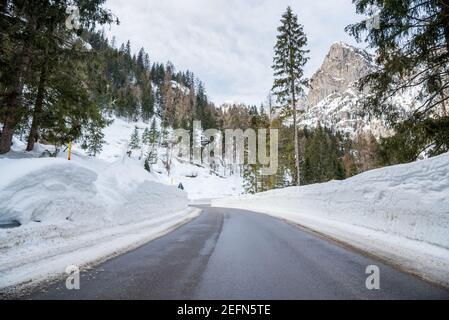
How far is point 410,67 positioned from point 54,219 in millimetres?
11662

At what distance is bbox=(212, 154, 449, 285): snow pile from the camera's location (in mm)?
5396

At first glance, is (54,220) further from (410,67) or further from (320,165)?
(320,165)

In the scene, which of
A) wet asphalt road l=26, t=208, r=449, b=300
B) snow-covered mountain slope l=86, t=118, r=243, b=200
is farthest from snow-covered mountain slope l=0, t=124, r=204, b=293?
snow-covered mountain slope l=86, t=118, r=243, b=200

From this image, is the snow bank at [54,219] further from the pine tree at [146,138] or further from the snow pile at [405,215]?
the pine tree at [146,138]

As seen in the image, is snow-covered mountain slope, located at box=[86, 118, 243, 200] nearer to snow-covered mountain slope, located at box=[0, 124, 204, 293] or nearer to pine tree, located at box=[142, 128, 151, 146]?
pine tree, located at box=[142, 128, 151, 146]

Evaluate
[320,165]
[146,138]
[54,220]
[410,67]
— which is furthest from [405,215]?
[146,138]

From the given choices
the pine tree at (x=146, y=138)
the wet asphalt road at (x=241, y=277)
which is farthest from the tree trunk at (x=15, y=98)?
the pine tree at (x=146, y=138)

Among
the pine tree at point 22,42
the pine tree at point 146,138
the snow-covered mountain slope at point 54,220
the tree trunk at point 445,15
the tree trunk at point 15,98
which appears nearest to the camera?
the snow-covered mountain slope at point 54,220

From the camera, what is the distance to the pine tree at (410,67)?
33.4 feet

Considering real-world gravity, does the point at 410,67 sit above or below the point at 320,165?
below

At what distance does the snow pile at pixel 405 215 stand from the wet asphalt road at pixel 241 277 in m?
0.68

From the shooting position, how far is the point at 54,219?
7.04 meters
